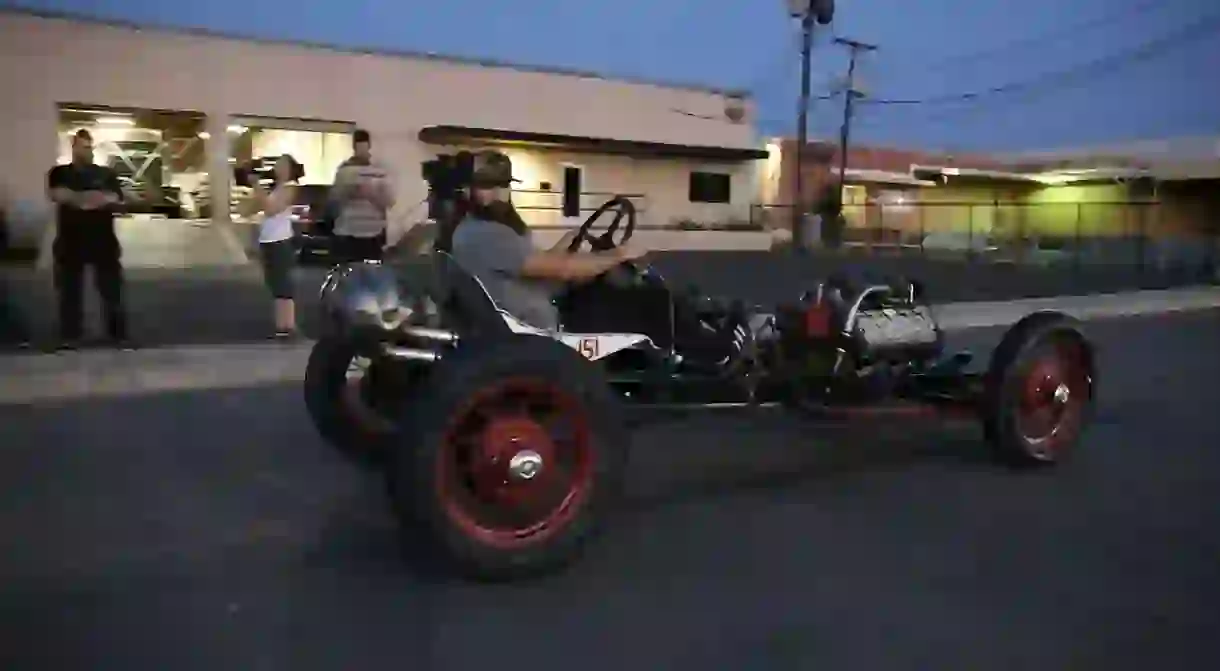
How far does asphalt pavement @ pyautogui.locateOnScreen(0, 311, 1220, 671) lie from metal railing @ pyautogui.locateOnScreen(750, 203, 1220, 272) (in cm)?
2271

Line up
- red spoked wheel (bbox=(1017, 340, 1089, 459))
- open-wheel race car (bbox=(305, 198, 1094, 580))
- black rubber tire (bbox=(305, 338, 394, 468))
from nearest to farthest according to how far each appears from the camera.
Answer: open-wheel race car (bbox=(305, 198, 1094, 580)), black rubber tire (bbox=(305, 338, 394, 468)), red spoked wheel (bbox=(1017, 340, 1089, 459))

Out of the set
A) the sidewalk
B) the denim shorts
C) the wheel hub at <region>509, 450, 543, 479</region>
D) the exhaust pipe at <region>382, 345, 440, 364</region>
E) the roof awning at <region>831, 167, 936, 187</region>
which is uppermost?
the roof awning at <region>831, 167, 936, 187</region>

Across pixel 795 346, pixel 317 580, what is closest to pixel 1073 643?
pixel 795 346

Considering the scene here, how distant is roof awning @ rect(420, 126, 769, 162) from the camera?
30.3m

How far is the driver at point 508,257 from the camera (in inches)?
178

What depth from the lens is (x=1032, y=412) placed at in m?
5.74

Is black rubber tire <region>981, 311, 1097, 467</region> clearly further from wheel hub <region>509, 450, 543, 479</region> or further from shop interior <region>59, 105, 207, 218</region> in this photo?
shop interior <region>59, 105, 207, 218</region>

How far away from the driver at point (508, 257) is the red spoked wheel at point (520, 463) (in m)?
0.66

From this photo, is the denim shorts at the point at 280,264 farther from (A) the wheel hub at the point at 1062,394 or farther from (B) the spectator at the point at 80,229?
(A) the wheel hub at the point at 1062,394

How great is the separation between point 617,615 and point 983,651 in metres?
1.15

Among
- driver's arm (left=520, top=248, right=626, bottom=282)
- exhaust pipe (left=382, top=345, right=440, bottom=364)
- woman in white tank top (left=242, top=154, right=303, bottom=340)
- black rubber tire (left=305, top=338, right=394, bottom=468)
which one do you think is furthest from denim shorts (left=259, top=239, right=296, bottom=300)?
exhaust pipe (left=382, top=345, right=440, bottom=364)

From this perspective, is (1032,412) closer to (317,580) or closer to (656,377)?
(656,377)

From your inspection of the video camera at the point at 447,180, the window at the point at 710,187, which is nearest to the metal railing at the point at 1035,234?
the window at the point at 710,187

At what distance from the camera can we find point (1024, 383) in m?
5.57
